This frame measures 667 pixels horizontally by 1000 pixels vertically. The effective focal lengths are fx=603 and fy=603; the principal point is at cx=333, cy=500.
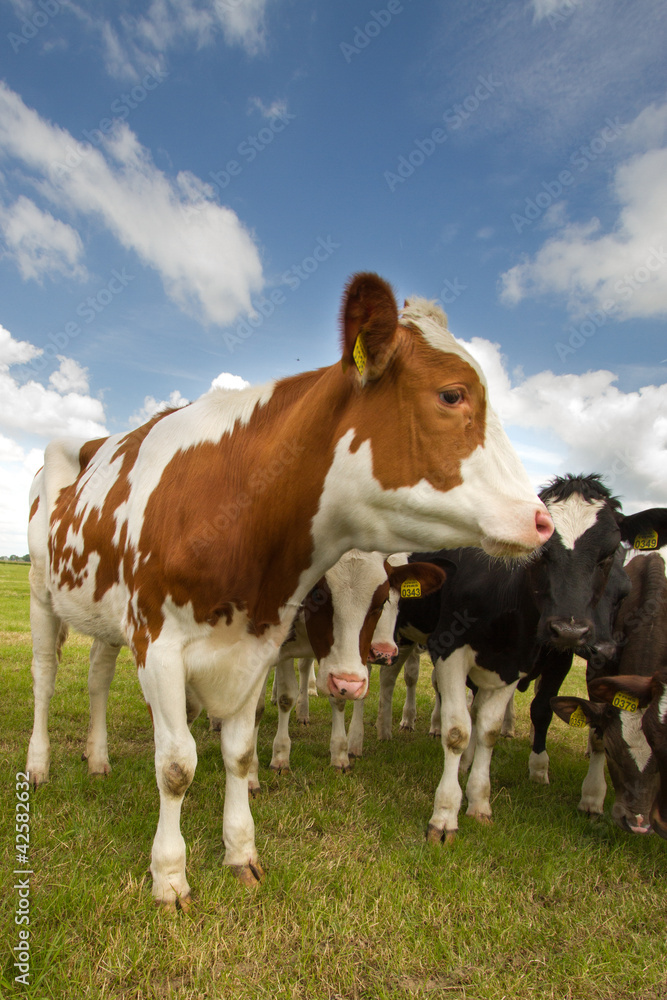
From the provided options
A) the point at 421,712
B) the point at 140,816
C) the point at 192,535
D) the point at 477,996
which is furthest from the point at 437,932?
the point at 421,712

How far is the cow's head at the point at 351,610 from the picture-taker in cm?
405

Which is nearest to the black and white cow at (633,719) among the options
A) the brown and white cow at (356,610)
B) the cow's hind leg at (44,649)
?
the brown and white cow at (356,610)

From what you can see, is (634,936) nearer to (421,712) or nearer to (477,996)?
(477,996)

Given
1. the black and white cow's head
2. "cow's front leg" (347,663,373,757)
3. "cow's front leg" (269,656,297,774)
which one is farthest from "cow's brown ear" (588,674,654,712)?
"cow's front leg" (269,656,297,774)

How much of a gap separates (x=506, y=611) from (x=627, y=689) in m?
0.99

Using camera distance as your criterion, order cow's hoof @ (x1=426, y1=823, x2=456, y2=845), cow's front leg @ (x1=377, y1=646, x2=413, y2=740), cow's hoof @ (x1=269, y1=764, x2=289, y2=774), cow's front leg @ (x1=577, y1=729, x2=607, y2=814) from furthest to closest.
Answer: cow's front leg @ (x1=377, y1=646, x2=413, y2=740)
cow's hoof @ (x1=269, y1=764, x2=289, y2=774)
cow's front leg @ (x1=577, y1=729, x2=607, y2=814)
cow's hoof @ (x1=426, y1=823, x2=456, y2=845)

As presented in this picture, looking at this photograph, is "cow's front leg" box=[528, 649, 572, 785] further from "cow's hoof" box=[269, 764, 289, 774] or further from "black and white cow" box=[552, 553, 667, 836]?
"cow's hoof" box=[269, 764, 289, 774]

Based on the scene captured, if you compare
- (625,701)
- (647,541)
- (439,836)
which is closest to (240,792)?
(439,836)

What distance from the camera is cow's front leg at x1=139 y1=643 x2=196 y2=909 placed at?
3.06 m

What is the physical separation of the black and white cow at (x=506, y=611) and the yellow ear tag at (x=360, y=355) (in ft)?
8.01

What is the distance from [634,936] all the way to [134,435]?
449cm

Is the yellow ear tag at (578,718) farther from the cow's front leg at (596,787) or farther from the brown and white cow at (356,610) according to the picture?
the brown and white cow at (356,610)

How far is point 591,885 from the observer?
3826 mm

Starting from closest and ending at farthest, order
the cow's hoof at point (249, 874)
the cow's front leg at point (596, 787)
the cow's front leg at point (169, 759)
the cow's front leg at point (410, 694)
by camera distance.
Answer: the cow's front leg at point (169, 759) → the cow's hoof at point (249, 874) → the cow's front leg at point (596, 787) → the cow's front leg at point (410, 694)
